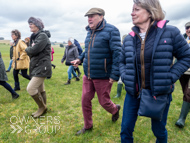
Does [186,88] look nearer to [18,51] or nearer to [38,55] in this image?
[38,55]

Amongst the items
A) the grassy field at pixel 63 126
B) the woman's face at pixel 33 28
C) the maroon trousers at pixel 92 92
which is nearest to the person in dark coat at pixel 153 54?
the maroon trousers at pixel 92 92

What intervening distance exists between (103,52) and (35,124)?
2372 millimetres

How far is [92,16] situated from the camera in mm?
2615

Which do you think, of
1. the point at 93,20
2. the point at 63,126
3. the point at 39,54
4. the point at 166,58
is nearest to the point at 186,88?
the point at 166,58

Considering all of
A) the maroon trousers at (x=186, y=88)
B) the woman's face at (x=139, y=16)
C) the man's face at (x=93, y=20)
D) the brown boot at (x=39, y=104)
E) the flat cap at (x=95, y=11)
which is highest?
the flat cap at (x=95, y=11)

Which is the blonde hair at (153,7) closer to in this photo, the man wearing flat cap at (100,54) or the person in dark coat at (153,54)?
the person in dark coat at (153,54)

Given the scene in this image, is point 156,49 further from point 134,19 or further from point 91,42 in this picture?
point 91,42

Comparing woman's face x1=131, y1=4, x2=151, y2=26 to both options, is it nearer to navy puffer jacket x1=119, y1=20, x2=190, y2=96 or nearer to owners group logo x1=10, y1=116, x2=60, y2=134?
navy puffer jacket x1=119, y1=20, x2=190, y2=96

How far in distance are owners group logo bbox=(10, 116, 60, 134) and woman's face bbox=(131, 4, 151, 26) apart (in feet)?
8.88

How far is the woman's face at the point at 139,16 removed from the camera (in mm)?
1793

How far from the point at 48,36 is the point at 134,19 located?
254 centimetres

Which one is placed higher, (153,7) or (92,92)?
(153,7)

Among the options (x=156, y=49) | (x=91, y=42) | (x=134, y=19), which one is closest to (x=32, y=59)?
(x=91, y=42)

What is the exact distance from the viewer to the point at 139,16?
5.94 ft
